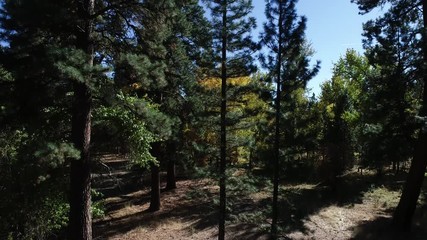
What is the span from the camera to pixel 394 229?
16.3 metres

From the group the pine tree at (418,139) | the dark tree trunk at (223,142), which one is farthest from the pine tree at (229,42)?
the pine tree at (418,139)

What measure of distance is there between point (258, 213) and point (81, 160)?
8875mm

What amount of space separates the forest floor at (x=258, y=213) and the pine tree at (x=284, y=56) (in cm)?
260

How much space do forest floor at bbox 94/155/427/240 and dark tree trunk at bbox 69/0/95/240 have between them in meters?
4.18

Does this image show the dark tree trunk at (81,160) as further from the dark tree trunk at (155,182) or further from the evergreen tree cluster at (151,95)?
the dark tree trunk at (155,182)

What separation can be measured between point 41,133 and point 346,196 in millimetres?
17508

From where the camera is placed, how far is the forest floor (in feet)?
53.2

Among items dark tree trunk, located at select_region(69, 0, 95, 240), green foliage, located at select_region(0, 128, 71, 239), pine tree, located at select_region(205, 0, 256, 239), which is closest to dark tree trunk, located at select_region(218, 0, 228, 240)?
pine tree, located at select_region(205, 0, 256, 239)

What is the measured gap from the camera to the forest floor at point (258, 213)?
16.2 m

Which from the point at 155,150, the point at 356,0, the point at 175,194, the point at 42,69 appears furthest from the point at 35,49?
the point at 175,194

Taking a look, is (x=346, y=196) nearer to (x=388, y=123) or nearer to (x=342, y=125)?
(x=342, y=125)

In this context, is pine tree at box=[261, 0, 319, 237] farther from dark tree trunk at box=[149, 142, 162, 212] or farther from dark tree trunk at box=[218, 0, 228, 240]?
dark tree trunk at box=[149, 142, 162, 212]

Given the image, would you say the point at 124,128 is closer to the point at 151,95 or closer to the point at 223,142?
the point at 223,142

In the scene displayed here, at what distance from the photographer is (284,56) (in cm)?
1499
